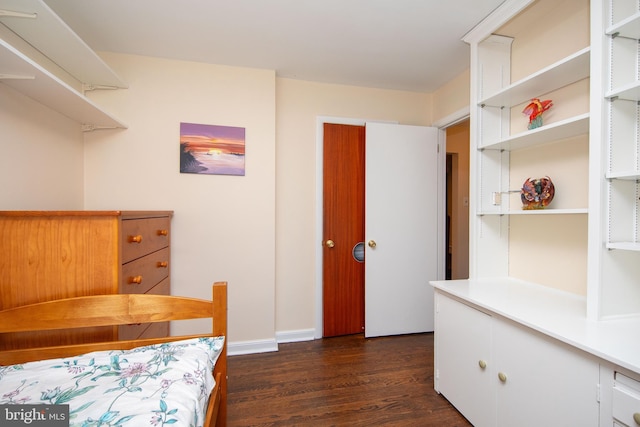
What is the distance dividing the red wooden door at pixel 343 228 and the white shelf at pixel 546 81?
1.15m

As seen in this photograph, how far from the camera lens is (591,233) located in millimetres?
1163

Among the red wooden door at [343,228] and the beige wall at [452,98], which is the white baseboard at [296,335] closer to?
the red wooden door at [343,228]

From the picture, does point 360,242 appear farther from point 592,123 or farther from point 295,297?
point 592,123

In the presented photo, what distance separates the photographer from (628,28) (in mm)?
1104

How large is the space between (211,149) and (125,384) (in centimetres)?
178

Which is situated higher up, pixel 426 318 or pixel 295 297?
pixel 295 297

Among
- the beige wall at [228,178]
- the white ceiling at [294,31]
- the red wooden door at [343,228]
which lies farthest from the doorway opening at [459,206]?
the red wooden door at [343,228]

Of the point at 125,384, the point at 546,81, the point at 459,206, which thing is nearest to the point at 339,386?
the point at 125,384

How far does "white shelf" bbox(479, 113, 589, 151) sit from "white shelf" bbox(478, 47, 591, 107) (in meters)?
0.27

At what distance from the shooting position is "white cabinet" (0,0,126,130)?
122 centimetres

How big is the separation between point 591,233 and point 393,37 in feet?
5.38

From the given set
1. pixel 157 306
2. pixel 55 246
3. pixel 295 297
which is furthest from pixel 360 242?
pixel 55 246

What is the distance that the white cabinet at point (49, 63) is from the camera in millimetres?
1222

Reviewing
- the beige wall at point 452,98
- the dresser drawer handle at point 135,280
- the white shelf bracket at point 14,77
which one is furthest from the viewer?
the beige wall at point 452,98
